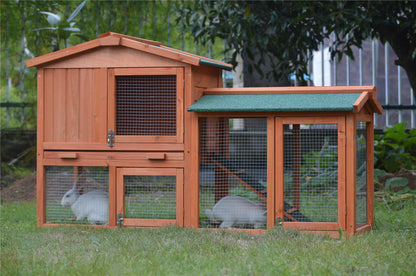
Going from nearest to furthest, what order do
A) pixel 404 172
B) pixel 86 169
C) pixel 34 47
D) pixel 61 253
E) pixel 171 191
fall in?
1. pixel 61 253
2. pixel 171 191
3. pixel 86 169
4. pixel 404 172
5. pixel 34 47

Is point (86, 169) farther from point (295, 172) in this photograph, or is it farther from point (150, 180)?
point (295, 172)

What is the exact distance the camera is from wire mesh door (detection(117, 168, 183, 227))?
5.82 metres

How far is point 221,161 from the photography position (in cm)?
607

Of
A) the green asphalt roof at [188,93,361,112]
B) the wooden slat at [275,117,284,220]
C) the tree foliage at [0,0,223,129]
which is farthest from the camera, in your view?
the tree foliage at [0,0,223,129]

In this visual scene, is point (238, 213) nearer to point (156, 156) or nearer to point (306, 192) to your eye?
point (156, 156)

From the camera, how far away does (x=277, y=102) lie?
18.2 feet

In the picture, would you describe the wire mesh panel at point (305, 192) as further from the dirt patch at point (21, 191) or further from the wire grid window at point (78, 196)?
the dirt patch at point (21, 191)

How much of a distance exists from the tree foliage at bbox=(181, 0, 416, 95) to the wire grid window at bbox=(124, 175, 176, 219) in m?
2.55

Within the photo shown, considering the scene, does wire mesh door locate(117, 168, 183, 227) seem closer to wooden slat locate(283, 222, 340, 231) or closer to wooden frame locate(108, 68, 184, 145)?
wooden frame locate(108, 68, 184, 145)

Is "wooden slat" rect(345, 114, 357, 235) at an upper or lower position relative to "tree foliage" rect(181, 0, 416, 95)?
lower

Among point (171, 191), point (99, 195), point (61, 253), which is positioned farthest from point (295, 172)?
point (61, 253)

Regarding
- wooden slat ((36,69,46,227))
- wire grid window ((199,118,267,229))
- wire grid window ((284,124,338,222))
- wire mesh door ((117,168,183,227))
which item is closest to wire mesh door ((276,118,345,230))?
wire grid window ((284,124,338,222))

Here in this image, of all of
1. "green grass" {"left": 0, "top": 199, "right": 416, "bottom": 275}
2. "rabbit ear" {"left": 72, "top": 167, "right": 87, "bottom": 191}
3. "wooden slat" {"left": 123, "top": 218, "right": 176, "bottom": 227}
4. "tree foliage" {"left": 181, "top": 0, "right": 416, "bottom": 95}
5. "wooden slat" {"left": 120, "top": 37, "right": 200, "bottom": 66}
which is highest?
"tree foliage" {"left": 181, "top": 0, "right": 416, "bottom": 95}

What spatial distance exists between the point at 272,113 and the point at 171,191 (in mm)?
1347
